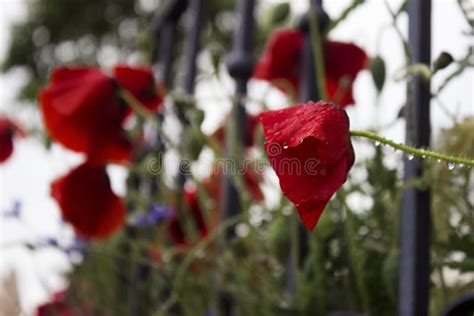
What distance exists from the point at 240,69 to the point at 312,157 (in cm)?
37

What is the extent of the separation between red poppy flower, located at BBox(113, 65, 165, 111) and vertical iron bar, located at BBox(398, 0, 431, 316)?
260 mm

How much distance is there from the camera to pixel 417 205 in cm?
37

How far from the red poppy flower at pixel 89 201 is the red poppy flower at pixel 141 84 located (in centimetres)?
6

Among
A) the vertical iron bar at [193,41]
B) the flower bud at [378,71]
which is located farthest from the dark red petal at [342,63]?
the vertical iron bar at [193,41]

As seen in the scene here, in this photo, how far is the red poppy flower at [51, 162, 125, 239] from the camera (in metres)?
0.58

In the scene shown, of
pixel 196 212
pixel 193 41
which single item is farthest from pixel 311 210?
pixel 193 41

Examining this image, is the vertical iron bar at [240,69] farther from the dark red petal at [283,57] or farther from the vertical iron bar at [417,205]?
the vertical iron bar at [417,205]

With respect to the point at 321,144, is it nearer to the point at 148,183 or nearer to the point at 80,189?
the point at 80,189

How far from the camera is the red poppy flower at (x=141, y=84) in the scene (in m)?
0.59

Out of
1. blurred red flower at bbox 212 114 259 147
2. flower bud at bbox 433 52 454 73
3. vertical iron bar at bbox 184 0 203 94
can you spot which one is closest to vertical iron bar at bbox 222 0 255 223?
blurred red flower at bbox 212 114 259 147

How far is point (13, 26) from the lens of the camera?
20.9 feet

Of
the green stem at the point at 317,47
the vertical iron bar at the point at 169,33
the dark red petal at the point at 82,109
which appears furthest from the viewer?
the vertical iron bar at the point at 169,33

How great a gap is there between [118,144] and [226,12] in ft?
16.6

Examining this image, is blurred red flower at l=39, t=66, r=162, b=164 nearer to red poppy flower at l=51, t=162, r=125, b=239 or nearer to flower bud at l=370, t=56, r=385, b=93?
red poppy flower at l=51, t=162, r=125, b=239
